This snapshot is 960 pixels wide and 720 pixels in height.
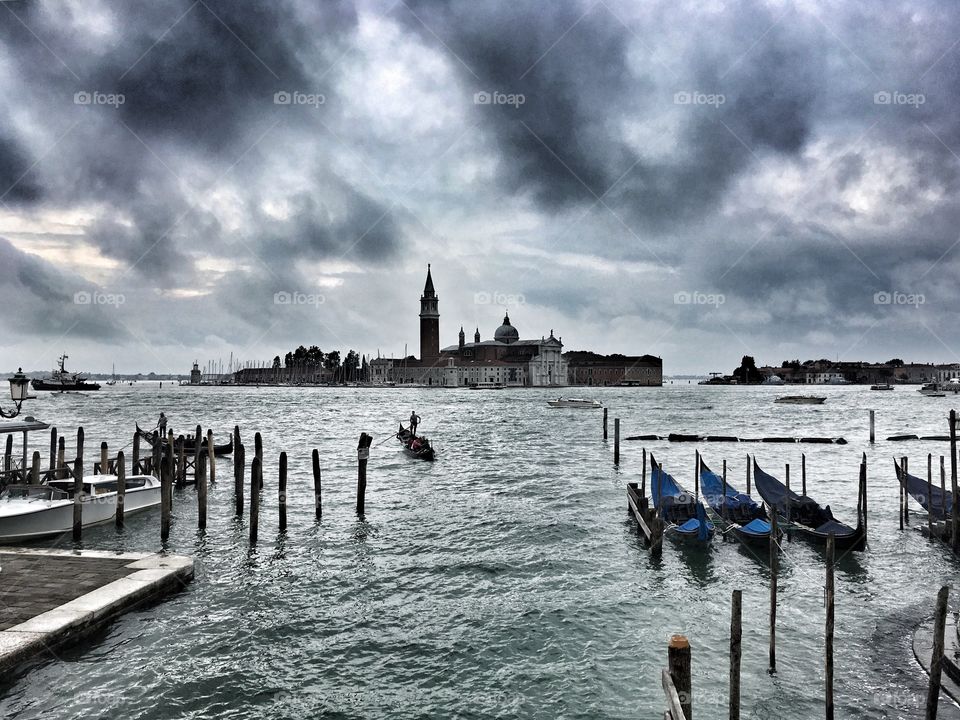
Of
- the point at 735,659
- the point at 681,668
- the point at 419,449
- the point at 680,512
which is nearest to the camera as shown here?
the point at 681,668

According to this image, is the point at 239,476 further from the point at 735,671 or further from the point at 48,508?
the point at 735,671

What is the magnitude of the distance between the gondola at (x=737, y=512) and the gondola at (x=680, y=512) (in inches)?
22.3

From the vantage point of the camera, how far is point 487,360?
6152 inches

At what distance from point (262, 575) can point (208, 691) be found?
4.20 metres

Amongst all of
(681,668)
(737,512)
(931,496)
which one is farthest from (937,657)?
(931,496)

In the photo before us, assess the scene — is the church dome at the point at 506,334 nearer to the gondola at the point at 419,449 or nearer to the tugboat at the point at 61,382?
the tugboat at the point at 61,382

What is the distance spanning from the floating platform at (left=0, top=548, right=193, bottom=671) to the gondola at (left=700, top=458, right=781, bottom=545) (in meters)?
10.9

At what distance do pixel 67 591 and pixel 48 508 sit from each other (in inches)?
204

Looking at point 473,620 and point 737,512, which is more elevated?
point 737,512

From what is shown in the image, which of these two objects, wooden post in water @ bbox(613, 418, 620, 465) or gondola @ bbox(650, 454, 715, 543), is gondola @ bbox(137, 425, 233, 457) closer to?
gondola @ bbox(650, 454, 715, 543)

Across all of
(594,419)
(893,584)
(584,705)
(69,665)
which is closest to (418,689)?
(584,705)

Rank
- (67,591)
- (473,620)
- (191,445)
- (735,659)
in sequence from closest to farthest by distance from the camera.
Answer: (735,659) → (67,591) → (473,620) → (191,445)

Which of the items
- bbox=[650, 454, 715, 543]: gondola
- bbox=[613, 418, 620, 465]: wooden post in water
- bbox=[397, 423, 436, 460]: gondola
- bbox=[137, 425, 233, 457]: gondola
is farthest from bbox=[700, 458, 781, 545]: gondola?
bbox=[397, 423, 436, 460]: gondola

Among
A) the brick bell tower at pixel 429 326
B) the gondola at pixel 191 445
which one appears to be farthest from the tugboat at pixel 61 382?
the gondola at pixel 191 445
